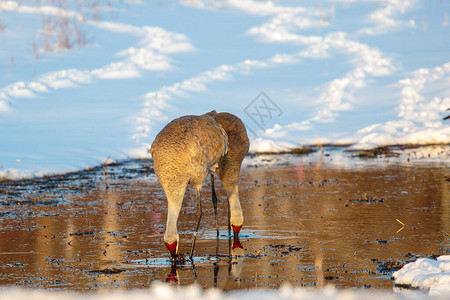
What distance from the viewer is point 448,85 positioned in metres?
30.4

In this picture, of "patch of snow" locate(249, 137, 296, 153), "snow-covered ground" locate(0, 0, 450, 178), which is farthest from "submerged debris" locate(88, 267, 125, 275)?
"patch of snow" locate(249, 137, 296, 153)

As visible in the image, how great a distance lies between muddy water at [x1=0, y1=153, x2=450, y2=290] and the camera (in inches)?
286

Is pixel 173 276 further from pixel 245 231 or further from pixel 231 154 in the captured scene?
pixel 231 154

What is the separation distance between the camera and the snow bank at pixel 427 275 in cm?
586

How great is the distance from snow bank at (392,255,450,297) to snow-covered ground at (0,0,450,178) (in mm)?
13349

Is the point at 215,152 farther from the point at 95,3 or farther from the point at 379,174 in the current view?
the point at 95,3

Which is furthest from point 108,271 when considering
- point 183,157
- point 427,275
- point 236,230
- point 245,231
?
point 427,275

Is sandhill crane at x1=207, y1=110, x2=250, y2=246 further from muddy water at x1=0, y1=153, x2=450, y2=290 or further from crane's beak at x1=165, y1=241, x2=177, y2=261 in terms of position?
crane's beak at x1=165, y1=241, x2=177, y2=261

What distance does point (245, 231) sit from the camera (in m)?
9.91

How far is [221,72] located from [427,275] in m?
28.2

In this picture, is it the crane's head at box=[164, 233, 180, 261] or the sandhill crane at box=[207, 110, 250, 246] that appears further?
the sandhill crane at box=[207, 110, 250, 246]

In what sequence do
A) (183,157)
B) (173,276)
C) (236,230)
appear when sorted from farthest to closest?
(236,230) → (183,157) → (173,276)

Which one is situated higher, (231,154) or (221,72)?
(221,72)

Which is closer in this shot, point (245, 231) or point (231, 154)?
point (245, 231)
